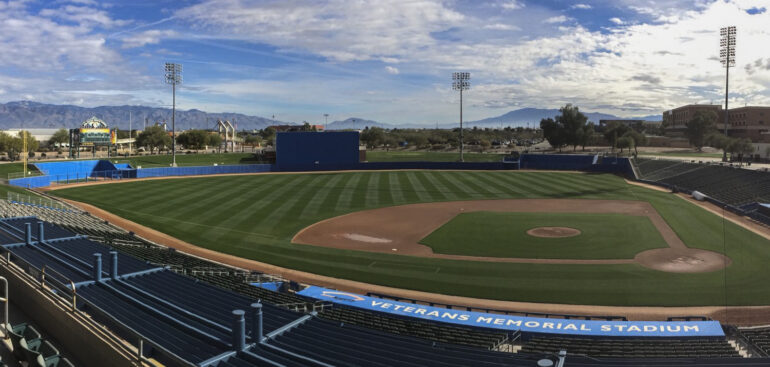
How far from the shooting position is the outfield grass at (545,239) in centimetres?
2627

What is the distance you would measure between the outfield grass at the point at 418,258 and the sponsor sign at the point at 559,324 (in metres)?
4.36

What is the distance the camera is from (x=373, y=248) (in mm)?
27562

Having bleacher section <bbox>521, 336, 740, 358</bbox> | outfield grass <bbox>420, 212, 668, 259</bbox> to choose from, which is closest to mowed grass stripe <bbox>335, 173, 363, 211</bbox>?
outfield grass <bbox>420, 212, 668, 259</bbox>

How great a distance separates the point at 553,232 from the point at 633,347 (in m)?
18.9

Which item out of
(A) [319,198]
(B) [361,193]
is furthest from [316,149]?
(A) [319,198]

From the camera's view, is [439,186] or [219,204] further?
[439,186]

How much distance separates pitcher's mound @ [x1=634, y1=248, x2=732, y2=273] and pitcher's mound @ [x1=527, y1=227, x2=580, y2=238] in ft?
16.6

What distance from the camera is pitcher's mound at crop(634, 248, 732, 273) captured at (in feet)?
76.3

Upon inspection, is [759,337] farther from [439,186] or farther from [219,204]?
[439,186]

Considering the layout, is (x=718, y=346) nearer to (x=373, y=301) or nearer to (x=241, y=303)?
(x=373, y=301)

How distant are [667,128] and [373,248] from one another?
153 metres

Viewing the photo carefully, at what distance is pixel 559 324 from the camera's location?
48.4ft

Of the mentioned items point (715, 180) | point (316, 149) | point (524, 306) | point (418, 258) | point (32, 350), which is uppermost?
point (316, 149)

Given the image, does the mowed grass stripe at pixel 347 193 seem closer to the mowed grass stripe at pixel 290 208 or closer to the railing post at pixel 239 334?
the mowed grass stripe at pixel 290 208
